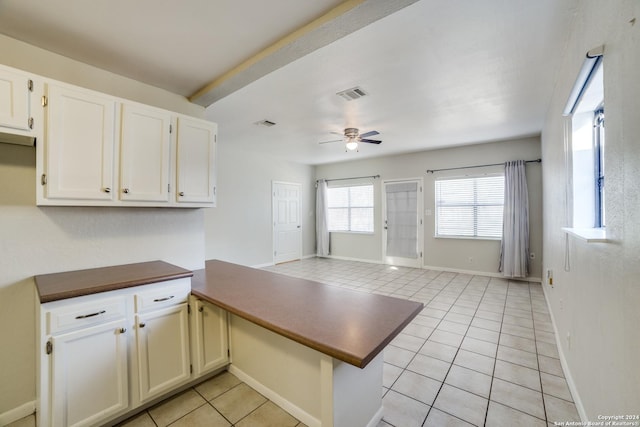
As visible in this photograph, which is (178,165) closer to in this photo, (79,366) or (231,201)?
(79,366)

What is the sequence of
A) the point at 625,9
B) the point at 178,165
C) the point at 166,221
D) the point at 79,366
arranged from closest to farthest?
1. the point at 625,9
2. the point at 79,366
3. the point at 178,165
4. the point at 166,221

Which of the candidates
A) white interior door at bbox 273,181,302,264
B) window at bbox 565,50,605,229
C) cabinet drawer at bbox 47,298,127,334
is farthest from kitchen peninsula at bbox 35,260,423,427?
white interior door at bbox 273,181,302,264

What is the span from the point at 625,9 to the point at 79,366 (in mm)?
3134

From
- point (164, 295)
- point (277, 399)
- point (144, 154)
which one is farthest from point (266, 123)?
point (277, 399)

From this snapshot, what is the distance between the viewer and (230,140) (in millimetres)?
5055

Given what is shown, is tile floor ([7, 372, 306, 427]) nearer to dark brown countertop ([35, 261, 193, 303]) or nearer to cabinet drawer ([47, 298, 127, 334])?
cabinet drawer ([47, 298, 127, 334])

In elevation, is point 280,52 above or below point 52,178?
above

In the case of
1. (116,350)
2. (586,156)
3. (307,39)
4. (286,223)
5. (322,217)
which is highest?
(307,39)

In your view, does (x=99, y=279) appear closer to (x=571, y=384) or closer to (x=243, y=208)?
(x=571, y=384)

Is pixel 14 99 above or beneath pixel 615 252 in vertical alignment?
above

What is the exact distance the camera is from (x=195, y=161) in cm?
243

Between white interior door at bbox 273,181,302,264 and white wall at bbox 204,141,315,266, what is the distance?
0.54ft

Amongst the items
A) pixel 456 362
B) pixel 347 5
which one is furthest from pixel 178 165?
→ pixel 456 362

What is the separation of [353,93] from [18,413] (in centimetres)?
382
